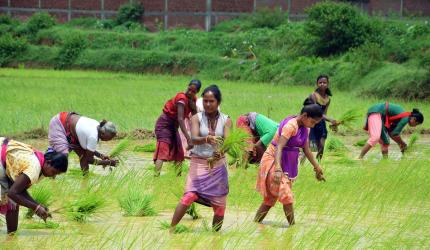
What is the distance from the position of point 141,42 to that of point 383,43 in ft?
40.7

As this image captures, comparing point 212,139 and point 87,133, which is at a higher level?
point 212,139

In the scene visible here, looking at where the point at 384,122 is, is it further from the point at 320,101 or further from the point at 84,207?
the point at 84,207

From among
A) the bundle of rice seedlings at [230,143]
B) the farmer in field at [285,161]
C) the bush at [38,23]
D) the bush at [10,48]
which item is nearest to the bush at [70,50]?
the bush at [10,48]

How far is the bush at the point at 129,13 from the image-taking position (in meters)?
43.3

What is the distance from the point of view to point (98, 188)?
9.30 meters

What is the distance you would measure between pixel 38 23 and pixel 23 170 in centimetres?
3665

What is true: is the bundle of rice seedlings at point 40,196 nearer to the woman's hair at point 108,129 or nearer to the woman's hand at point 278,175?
the woman's hair at point 108,129

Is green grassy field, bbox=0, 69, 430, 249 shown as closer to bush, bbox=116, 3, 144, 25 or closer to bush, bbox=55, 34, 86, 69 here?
bush, bbox=55, 34, 86, 69

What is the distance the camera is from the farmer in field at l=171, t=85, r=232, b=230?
7.79 metres

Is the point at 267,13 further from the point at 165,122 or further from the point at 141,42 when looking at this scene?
the point at 165,122

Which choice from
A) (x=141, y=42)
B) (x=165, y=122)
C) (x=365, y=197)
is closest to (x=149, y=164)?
(x=165, y=122)

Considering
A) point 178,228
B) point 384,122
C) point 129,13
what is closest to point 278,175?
point 178,228

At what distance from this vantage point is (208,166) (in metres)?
7.87

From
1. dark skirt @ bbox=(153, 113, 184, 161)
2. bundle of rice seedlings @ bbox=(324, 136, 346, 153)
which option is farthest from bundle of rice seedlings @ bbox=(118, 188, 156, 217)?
bundle of rice seedlings @ bbox=(324, 136, 346, 153)
